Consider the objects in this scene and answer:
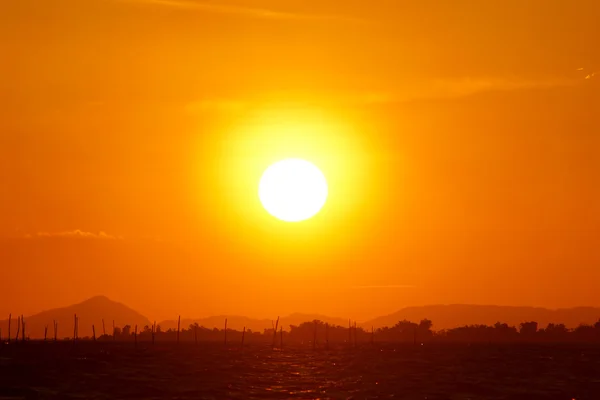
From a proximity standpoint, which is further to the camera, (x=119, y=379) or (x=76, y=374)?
(x=76, y=374)

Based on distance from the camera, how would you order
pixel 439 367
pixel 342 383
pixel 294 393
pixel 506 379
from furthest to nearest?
pixel 439 367
pixel 506 379
pixel 342 383
pixel 294 393

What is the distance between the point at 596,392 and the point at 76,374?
2541 inches

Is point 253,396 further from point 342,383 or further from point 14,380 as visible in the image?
point 14,380

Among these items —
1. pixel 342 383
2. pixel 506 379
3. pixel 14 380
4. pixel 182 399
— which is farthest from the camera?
pixel 506 379

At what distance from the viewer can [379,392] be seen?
315ft

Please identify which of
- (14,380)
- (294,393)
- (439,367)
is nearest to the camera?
(294,393)

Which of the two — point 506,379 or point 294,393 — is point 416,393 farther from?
point 506,379

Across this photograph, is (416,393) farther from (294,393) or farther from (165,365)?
(165,365)

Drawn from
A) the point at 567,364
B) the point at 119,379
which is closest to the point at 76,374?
the point at 119,379

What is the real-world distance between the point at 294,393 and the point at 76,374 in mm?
35070

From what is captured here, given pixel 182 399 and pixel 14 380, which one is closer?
pixel 182 399

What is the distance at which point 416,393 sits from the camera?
311 feet

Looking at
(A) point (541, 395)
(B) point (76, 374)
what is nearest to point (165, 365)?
(B) point (76, 374)

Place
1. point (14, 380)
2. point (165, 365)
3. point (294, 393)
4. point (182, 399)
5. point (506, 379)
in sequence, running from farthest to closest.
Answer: point (165, 365) < point (506, 379) < point (14, 380) < point (294, 393) < point (182, 399)
